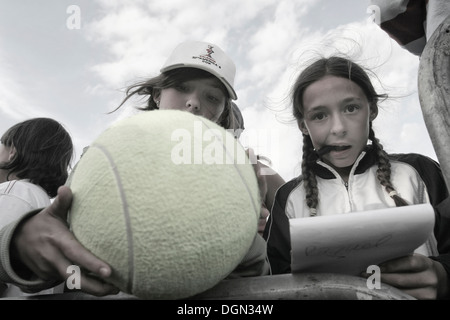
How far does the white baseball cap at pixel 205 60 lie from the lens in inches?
69.0

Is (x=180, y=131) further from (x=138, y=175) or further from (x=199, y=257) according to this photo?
(x=199, y=257)

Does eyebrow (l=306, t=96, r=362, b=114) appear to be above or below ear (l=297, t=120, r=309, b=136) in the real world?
below

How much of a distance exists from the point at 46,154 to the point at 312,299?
6.62 feet


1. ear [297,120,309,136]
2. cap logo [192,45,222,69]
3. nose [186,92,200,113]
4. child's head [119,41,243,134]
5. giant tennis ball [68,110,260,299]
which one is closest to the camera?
giant tennis ball [68,110,260,299]

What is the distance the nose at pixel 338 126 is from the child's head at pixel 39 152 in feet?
5.49

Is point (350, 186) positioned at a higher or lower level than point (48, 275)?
higher

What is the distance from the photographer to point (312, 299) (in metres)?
0.74

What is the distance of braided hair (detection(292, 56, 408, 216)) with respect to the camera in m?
1.72

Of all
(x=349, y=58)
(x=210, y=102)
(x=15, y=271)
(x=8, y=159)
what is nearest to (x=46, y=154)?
(x=8, y=159)

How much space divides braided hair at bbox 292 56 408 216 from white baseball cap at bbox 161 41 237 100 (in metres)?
0.37
